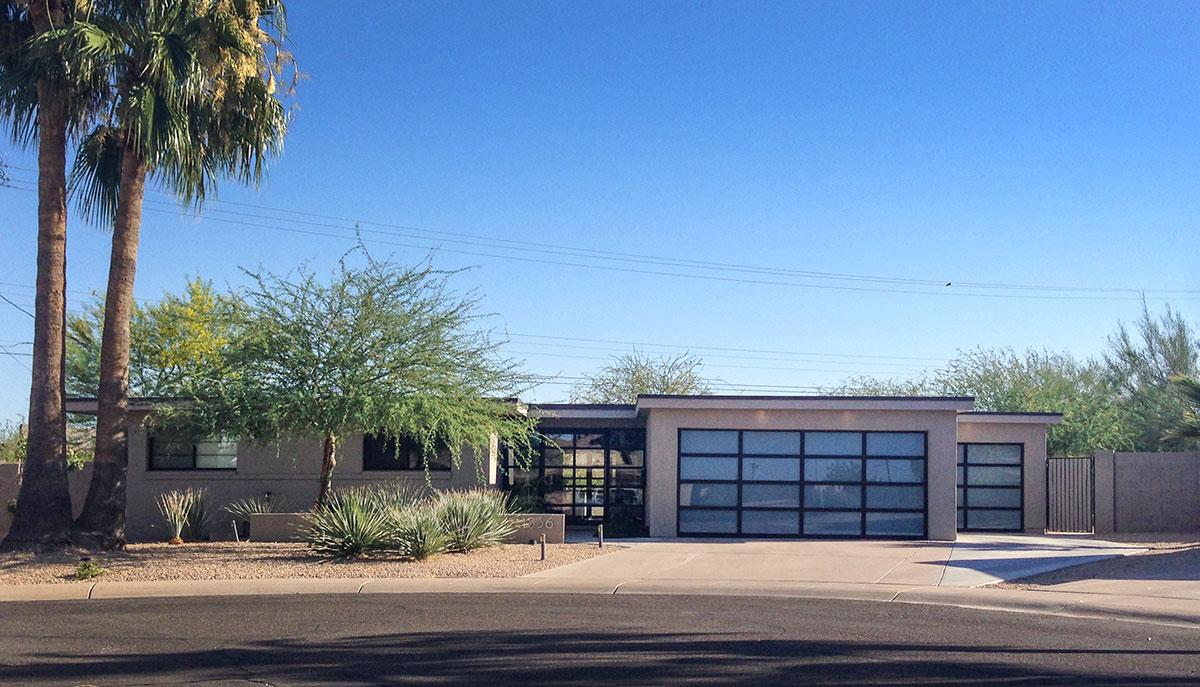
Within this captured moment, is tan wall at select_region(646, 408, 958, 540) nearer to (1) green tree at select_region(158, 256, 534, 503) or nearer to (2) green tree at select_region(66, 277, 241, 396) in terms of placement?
(1) green tree at select_region(158, 256, 534, 503)

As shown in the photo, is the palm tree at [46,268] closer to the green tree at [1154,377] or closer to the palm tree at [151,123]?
the palm tree at [151,123]

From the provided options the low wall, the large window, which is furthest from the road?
the low wall

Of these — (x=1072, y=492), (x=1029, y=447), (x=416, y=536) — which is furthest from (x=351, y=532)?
(x=1072, y=492)

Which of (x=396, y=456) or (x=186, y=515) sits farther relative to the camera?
(x=396, y=456)

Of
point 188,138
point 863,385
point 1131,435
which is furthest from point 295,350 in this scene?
point 863,385

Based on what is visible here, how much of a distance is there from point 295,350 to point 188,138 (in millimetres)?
3973

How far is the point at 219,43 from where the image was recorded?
744 inches

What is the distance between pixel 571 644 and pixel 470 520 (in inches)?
355

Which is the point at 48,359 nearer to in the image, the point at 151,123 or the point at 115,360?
the point at 115,360

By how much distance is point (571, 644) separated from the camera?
1074 cm

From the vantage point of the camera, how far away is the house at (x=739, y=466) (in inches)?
938

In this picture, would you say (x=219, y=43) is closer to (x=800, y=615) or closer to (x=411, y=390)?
(x=411, y=390)

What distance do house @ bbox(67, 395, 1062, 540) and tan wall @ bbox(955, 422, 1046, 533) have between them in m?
0.77

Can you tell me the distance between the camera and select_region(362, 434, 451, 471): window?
2495 cm
